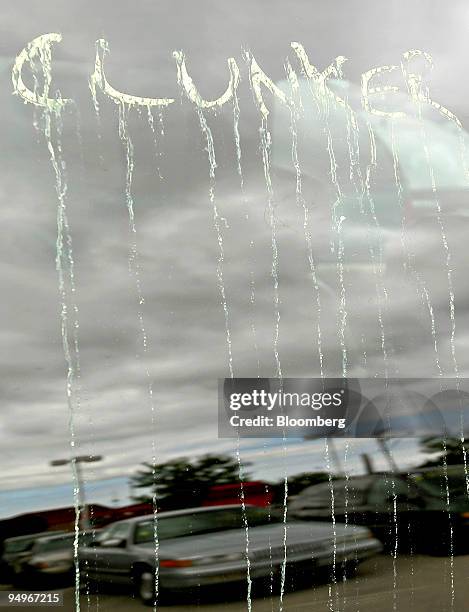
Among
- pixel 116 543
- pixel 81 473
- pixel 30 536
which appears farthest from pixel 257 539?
pixel 30 536

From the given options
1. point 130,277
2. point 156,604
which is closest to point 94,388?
point 130,277

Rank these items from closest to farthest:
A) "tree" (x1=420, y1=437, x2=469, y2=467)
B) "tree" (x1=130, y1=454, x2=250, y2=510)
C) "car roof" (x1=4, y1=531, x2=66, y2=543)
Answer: "car roof" (x1=4, y1=531, x2=66, y2=543) → "tree" (x1=130, y1=454, x2=250, y2=510) → "tree" (x1=420, y1=437, x2=469, y2=467)

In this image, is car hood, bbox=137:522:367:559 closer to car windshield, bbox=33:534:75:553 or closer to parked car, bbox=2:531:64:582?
car windshield, bbox=33:534:75:553

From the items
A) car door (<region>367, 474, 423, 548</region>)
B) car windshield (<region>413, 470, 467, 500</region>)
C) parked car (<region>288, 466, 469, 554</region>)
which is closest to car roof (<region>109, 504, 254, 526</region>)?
parked car (<region>288, 466, 469, 554</region>)

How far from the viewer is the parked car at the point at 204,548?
9.04ft

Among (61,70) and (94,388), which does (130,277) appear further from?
(61,70)

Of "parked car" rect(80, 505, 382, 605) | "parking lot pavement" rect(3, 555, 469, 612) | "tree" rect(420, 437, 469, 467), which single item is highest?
"tree" rect(420, 437, 469, 467)

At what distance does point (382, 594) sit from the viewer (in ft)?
9.81

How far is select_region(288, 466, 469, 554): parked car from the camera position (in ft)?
9.53

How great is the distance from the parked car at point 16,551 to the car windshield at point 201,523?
35 centimetres

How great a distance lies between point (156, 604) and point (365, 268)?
160cm

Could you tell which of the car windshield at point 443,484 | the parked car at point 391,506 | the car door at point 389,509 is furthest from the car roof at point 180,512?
the car windshield at point 443,484

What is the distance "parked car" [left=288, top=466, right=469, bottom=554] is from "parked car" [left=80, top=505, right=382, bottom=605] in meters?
0.06

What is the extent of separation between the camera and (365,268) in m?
3.25
